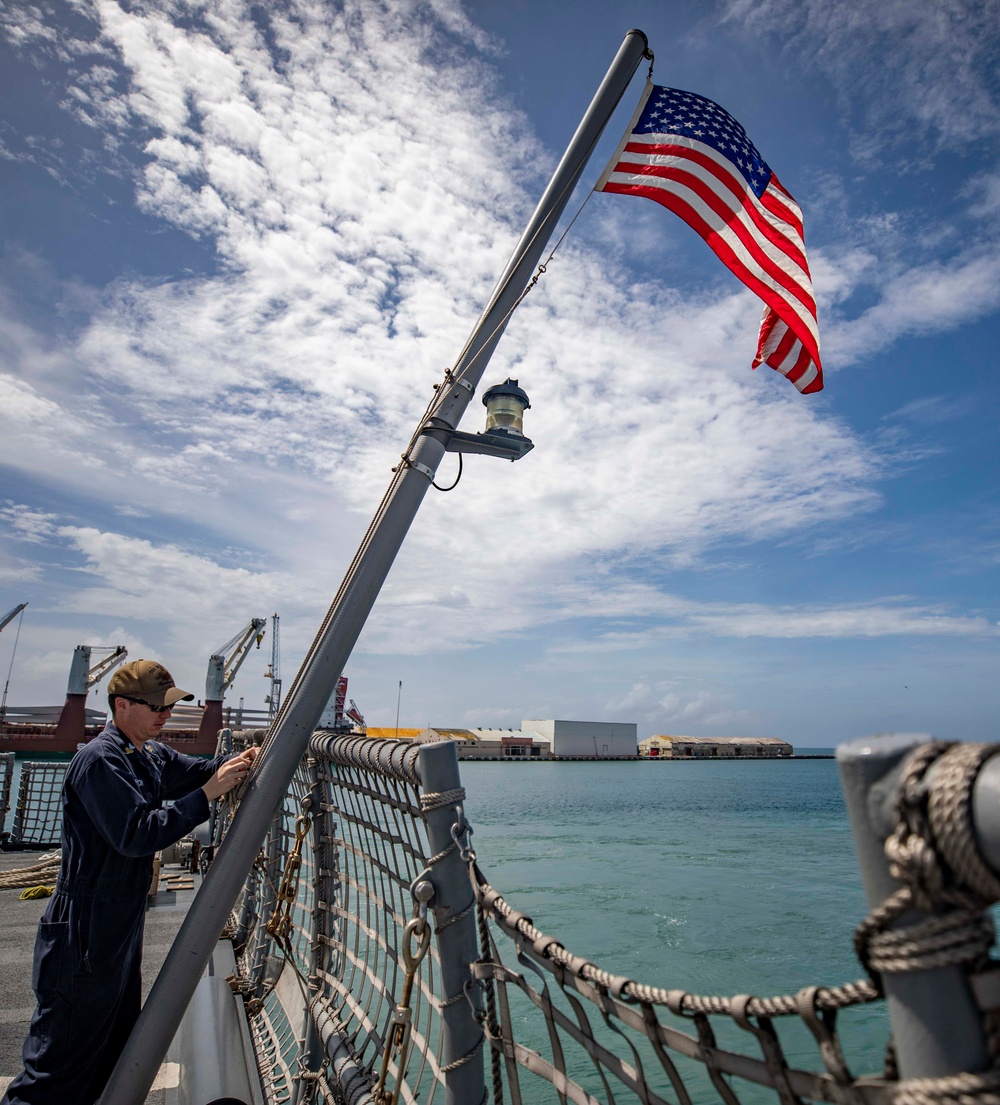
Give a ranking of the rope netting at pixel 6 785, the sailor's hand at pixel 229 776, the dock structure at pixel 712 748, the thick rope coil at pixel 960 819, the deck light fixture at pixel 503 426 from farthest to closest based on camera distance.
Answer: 1. the dock structure at pixel 712 748
2. the rope netting at pixel 6 785
3. the deck light fixture at pixel 503 426
4. the sailor's hand at pixel 229 776
5. the thick rope coil at pixel 960 819

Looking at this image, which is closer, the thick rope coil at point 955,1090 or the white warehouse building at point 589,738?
the thick rope coil at point 955,1090

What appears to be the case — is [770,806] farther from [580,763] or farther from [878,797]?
[580,763]

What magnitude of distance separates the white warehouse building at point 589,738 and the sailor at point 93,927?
115495mm

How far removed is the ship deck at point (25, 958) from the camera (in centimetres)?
339

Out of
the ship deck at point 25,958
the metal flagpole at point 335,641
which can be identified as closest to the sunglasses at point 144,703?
the metal flagpole at point 335,641

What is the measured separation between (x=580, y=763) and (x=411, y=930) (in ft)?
395

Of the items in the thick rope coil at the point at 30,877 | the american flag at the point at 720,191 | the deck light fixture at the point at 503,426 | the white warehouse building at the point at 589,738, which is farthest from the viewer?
the white warehouse building at the point at 589,738

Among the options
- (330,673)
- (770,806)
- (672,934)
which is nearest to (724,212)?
(330,673)

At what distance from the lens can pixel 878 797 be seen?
0.74 metres

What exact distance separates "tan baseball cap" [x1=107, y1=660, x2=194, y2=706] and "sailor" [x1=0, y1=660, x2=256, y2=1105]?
8.2 inches

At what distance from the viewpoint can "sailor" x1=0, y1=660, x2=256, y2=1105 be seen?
251 cm

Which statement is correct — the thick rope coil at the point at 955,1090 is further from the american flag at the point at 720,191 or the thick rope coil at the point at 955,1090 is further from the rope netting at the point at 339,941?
the american flag at the point at 720,191

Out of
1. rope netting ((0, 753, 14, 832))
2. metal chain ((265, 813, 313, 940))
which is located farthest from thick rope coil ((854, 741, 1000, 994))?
rope netting ((0, 753, 14, 832))

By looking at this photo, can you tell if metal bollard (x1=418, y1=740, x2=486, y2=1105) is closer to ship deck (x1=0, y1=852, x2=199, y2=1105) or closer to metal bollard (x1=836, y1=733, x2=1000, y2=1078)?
metal bollard (x1=836, y1=733, x2=1000, y2=1078)
